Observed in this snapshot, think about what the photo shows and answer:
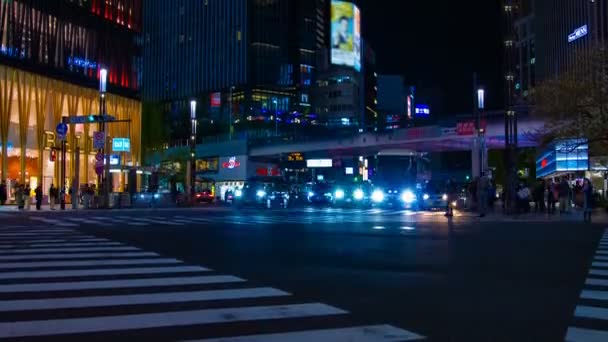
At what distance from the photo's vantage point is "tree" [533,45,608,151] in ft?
95.1

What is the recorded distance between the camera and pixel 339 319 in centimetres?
711

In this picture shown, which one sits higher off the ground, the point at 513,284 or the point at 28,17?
the point at 28,17

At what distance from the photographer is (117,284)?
9.43 meters

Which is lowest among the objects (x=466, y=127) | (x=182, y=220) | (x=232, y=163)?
(x=182, y=220)

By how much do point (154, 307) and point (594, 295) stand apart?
617cm

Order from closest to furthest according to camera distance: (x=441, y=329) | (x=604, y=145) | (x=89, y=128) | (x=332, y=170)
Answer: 1. (x=441, y=329)
2. (x=604, y=145)
3. (x=89, y=128)
4. (x=332, y=170)

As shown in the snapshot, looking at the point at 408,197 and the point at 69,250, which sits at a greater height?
the point at 408,197

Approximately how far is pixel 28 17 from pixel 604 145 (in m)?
47.6

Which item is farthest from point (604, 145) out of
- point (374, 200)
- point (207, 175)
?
point (207, 175)

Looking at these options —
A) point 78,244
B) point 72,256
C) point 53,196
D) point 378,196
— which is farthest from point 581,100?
point 53,196

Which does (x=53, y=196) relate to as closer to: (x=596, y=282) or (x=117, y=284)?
(x=117, y=284)

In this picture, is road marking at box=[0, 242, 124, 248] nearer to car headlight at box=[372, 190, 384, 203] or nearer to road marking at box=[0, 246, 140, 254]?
road marking at box=[0, 246, 140, 254]

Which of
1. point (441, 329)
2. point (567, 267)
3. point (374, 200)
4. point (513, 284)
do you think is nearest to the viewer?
point (441, 329)

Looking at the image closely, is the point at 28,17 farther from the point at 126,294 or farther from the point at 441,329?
the point at 441,329
